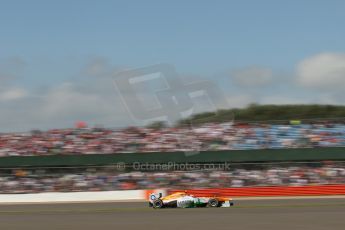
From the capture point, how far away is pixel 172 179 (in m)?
29.5

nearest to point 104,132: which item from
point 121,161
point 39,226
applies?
point 121,161

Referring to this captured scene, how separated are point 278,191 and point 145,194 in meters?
6.65

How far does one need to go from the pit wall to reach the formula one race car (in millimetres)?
6622

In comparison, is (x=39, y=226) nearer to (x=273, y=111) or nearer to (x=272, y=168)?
(x=272, y=168)

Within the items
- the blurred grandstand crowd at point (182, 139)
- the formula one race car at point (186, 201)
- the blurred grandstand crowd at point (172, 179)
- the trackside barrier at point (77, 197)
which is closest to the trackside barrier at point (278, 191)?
the blurred grandstand crowd at point (172, 179)

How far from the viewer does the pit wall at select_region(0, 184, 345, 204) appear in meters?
27.6

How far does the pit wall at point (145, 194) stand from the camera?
90.7 feet

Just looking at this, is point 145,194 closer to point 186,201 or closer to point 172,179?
point 172,179

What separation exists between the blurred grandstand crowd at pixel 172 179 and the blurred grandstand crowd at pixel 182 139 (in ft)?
4.46

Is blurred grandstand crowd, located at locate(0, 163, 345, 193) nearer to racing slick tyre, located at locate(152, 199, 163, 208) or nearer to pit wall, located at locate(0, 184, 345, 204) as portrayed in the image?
pit wall, located at locate(0, 184, 345, 204)

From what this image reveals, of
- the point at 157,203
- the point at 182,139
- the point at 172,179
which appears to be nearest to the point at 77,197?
the point at 172,179

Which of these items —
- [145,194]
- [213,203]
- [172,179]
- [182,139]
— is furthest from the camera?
[182,139]

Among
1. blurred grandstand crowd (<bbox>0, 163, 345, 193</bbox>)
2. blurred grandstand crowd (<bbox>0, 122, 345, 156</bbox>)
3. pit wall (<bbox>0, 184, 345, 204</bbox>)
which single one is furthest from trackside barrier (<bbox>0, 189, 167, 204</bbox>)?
blurred grandstand crowd (<bbox>0, 122, 345, 156</bbox>)

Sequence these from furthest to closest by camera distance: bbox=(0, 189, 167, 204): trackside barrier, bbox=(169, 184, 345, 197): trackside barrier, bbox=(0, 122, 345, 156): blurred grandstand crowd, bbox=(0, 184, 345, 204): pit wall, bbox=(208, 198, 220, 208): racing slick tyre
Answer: bbox=(0, 122, 345, 156): blurred grandstand crowd
bbox=(0, 189, 167, 204): trackside barrier
bbox=(0, 184, 345, 204): pit wall
bbox=(169, 184, 345, 197): trackside barrier
bbox=(208, 198, 220, 208): racing slick tyre
